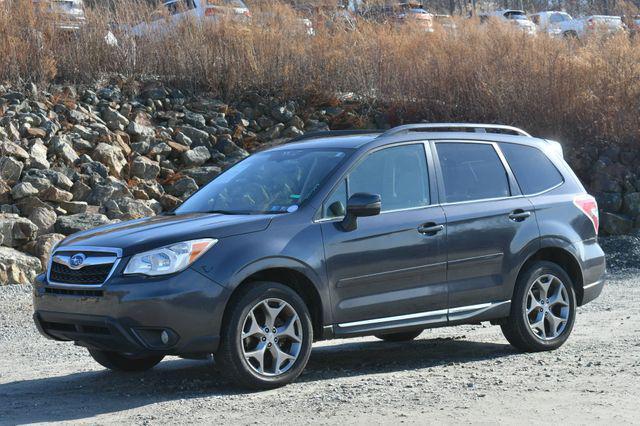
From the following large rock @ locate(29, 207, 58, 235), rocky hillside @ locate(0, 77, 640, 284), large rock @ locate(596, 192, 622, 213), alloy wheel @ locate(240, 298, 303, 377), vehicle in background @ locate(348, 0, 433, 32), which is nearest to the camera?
alloy wheel @ locate(240, 298, 303, 377)

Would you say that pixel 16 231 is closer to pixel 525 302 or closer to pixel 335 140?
pixel 335 140

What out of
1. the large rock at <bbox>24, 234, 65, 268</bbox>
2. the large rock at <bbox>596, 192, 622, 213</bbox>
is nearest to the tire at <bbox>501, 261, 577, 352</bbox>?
the large rock at <bbox>24, 234, 65, 268</bbox>

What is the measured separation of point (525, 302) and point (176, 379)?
2819 millimetres

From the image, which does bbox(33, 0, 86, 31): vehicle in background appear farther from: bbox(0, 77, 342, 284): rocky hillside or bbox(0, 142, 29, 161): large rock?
bbox(0, 142, 29, 161): large rock

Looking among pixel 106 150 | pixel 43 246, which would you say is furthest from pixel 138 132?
pixel 43 246

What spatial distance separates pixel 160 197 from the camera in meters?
17.0

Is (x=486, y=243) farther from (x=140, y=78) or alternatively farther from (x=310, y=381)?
(x=140, y=78)

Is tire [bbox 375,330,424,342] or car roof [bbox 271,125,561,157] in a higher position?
car roof [bbox 271,125,561,157]

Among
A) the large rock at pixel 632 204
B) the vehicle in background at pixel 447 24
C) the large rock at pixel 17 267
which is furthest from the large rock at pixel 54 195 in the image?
the vehicle in background at pixel 447 24

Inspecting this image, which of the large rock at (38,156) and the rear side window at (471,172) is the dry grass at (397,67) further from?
the rear side window at (471,172)

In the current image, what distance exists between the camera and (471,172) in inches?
351

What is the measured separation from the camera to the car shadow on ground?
7223mm

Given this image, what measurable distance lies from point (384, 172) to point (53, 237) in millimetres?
7401

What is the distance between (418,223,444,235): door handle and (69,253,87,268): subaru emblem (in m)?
2.45
